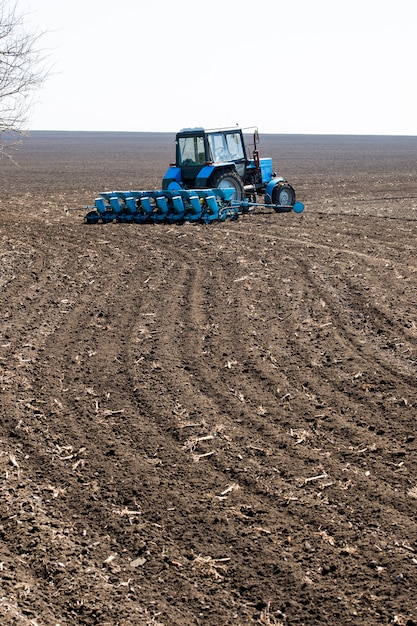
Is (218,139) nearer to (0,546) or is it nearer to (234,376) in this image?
(234,376)

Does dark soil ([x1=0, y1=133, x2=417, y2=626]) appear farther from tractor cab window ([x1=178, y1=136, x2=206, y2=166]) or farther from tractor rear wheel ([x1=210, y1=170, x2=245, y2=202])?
tractor cab window ([x1=178, y1=136, x2=206, y2=166])

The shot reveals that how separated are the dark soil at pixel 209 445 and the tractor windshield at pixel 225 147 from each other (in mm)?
7122

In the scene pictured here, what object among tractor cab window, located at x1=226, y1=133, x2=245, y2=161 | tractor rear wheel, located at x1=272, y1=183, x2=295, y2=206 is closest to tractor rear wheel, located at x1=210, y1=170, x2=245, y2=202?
tractor cab window, located at x1=226, y1=133, x2=245, y2=161

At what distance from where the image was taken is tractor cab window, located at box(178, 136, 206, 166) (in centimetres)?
1888

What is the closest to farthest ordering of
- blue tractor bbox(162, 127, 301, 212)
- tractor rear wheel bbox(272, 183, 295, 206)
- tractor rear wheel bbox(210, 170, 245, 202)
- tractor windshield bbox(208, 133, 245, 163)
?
tractor rear wheel bbox(210, 170, 245, 202), blue tractor bbox(162, 127, 301, 212), tractor windshield bbox(208, 133, 245, 163), tractor rear wheel bbox(272, 183, 295, 206)

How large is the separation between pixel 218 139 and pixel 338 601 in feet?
52.1

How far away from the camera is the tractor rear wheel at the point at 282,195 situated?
64.1 ft

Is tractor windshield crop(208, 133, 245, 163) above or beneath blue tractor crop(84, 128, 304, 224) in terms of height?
above

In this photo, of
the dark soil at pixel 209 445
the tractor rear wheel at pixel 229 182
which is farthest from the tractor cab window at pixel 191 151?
the dark soil at pixel 209 445

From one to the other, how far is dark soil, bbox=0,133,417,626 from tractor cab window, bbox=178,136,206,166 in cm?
718

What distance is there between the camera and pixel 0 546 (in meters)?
4.68

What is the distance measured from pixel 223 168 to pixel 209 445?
13.6 meters

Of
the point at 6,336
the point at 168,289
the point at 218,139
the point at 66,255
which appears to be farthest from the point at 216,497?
the point at 218,139

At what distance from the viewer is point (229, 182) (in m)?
18.6
